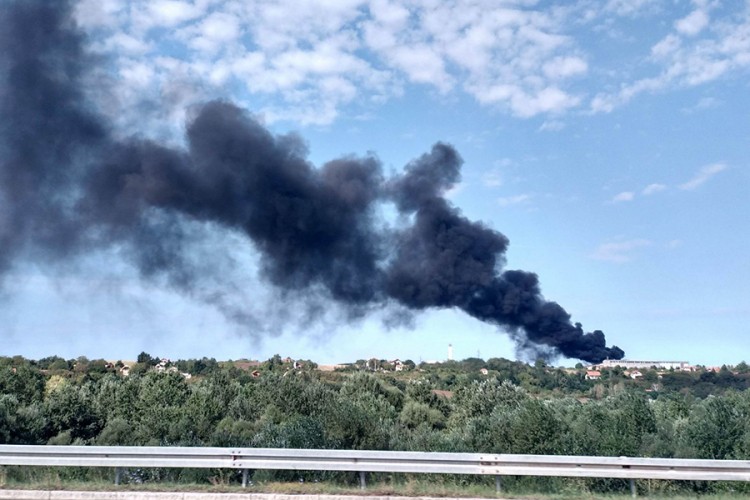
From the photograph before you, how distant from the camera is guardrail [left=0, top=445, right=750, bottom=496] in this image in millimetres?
11094

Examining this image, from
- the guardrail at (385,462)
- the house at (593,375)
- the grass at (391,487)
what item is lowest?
the grass at (391,487)

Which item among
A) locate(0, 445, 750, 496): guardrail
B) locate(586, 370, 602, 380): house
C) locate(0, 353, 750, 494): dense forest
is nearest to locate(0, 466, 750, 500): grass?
locate(0, 445, 750, 496): guardrail

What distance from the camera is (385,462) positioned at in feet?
37.7

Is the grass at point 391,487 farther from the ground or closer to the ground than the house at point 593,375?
closer to the ground

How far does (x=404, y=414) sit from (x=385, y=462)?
1550 inches

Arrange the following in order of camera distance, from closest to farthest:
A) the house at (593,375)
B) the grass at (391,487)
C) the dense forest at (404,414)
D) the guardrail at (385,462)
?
1. the grass at (391,487)
2. the guardrail at (385,462)
3. the dense forest at (404,414)
4. the house at (593,375)

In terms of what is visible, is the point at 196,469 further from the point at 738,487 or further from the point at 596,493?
the point at 738,487

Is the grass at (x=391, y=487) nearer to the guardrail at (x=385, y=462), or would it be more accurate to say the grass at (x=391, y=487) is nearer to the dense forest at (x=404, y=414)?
the guardrail at (x=385, y=462)

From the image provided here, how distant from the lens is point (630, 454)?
16.5 meters

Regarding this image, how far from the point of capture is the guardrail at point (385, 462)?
36.4 feet

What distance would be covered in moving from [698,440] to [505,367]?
247 feet

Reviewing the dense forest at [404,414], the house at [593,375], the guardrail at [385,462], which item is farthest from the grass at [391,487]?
the house at [593,375]

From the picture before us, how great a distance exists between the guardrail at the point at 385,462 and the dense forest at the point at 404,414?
4.78 metres

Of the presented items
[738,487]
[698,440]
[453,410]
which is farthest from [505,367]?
[738,487]
